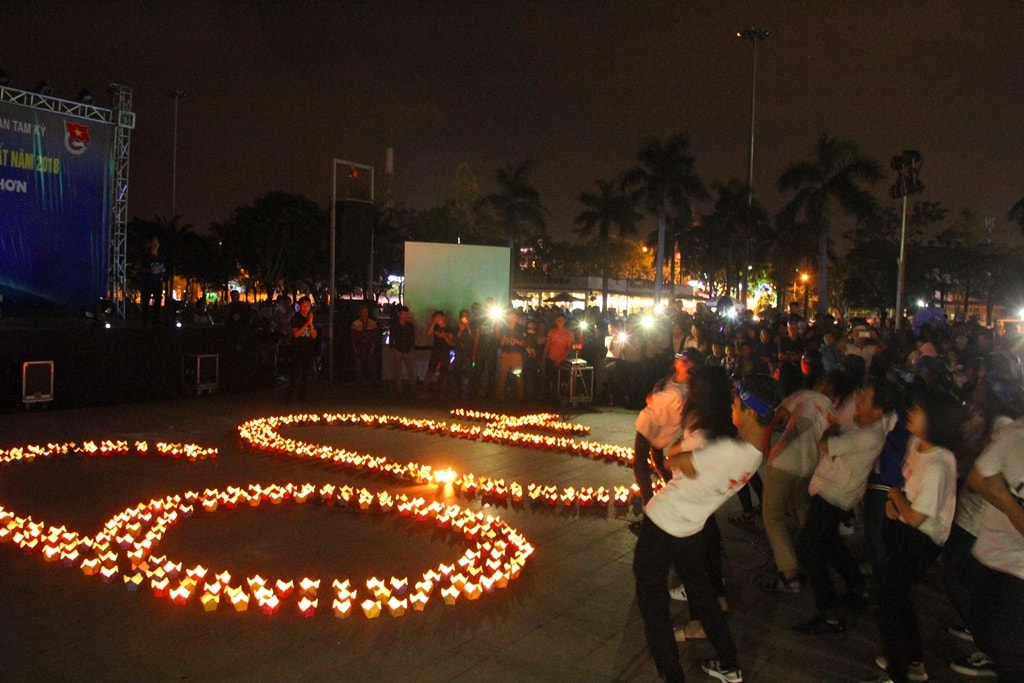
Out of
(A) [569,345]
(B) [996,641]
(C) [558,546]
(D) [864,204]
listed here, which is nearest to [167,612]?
(C) [558,546]

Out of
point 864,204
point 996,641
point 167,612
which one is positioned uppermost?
point 864,204

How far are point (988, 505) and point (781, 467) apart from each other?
76.1 inches

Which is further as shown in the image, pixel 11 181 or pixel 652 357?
pixel 11 181

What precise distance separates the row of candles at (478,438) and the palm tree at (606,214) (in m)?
38.1

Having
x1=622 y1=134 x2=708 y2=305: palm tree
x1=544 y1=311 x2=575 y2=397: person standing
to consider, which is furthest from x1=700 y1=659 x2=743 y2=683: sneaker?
x1=622 y1=134 x2=708 y2=305: palm tree

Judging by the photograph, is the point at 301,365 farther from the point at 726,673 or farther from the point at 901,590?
the point at 901,590

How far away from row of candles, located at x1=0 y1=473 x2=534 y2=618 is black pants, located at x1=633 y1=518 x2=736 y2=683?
1776 mm

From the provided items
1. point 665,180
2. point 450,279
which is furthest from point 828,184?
point 450,279

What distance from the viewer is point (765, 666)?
4.75 m

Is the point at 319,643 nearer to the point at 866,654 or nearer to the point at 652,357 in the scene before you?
the point at 866,654

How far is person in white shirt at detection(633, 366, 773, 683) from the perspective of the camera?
4125mm

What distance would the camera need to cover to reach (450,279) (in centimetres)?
1775

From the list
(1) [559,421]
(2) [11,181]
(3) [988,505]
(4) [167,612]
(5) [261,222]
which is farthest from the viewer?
(5) [261,222]

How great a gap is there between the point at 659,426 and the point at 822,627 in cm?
166
